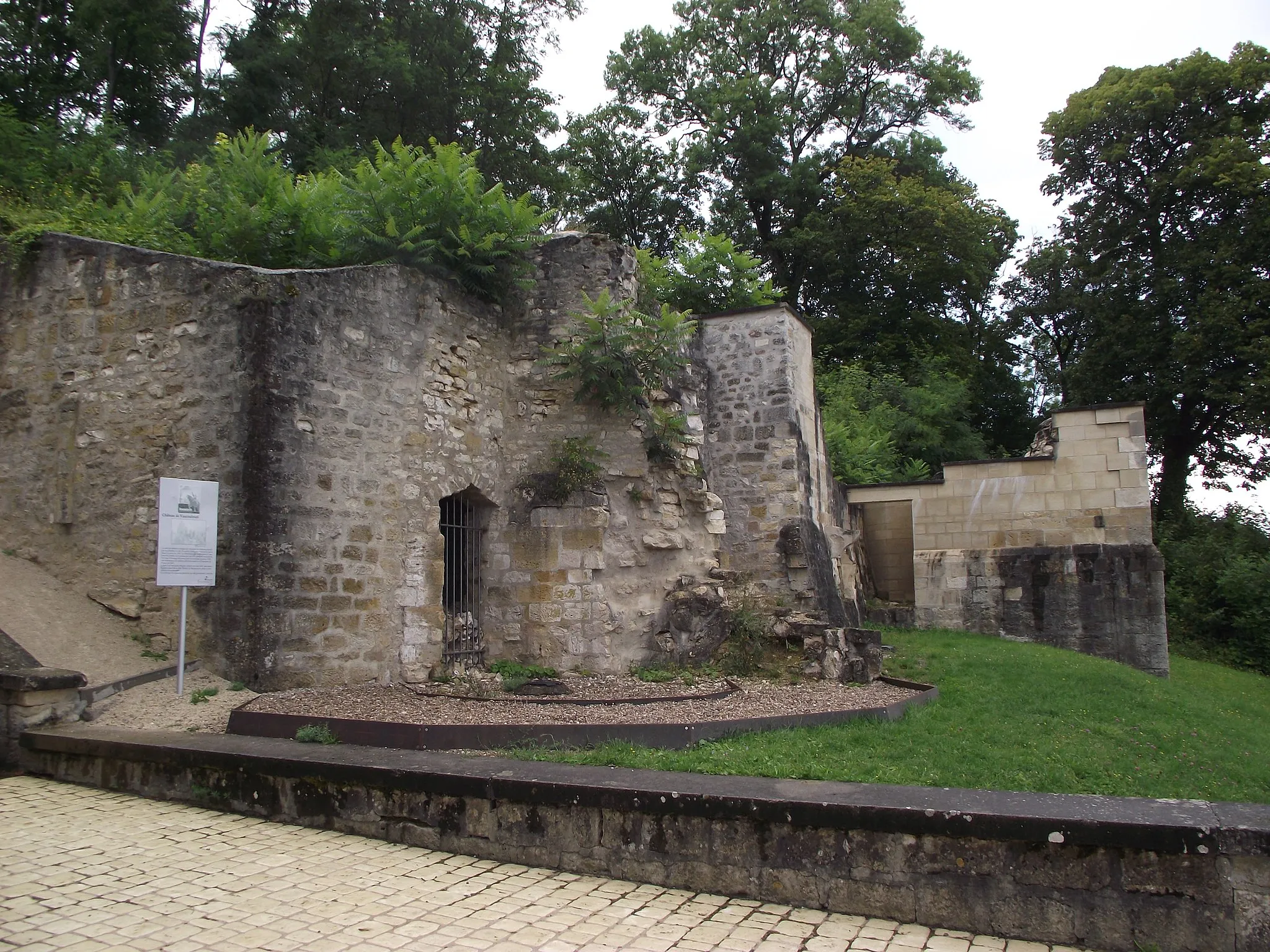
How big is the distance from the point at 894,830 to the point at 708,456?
983 cm

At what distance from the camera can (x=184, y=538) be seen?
7.66 m

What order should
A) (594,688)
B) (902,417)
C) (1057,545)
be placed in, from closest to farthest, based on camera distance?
(594,688), (1057,545), (902,417)

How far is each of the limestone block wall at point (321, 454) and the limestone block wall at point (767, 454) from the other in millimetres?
2736

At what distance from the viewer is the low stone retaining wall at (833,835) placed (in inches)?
141

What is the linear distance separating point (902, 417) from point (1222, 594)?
784 cm

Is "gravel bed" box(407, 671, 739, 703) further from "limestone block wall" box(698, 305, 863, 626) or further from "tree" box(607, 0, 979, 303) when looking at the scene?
"tree" box(607, 0, 979, 303)

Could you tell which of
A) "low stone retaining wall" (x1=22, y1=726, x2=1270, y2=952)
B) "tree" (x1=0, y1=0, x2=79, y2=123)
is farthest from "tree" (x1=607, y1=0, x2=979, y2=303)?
"low stone retaining wall" (x1=22, y1=726, x2=1270, y2=952)

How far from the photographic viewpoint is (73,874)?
14.9 feet

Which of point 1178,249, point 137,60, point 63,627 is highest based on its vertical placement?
point 137,60

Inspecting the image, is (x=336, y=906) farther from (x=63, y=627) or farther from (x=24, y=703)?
(x=63, y=627)

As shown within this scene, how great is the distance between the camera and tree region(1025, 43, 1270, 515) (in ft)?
72.7

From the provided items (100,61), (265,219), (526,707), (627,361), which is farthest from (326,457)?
(100,61)

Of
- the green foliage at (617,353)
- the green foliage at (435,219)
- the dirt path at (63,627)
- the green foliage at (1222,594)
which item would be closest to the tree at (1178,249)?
the green foliage at (1222,594)

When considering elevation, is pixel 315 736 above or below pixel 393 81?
below
